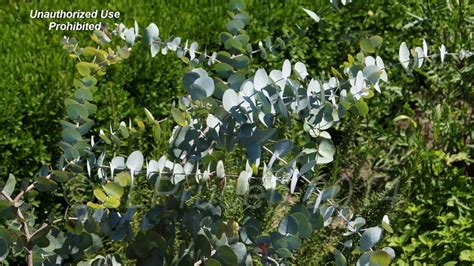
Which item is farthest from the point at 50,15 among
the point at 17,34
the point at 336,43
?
the point at 336,43

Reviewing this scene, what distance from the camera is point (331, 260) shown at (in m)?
2.58

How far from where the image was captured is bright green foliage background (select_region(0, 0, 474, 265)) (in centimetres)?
317

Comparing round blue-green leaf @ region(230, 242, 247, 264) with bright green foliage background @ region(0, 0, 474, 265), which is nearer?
round blue-green leaf @ region(230, 242, 247, 264)

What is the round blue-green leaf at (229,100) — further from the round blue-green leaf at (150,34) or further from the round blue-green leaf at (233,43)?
the round blue-green leaf at (150,34)

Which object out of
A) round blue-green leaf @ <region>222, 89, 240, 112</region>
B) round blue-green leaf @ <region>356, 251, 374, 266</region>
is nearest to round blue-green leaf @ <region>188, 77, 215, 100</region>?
round blue-green leaf @ <region>222, 89, 240, 112</region>

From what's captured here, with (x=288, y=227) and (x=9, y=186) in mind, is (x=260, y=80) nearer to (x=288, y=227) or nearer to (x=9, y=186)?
(x=288, y=227)

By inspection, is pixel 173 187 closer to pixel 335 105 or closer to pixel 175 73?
pixel 335 105

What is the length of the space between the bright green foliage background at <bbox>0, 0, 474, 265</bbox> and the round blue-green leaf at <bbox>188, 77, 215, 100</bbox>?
0.91 m

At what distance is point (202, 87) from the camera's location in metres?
1.94

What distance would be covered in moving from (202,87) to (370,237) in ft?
1.79

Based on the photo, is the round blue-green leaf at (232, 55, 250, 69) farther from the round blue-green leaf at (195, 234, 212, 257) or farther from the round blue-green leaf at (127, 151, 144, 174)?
the round blue-green leaf at (195, 234, 212, 257)

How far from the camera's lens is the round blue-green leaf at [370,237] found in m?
1.90

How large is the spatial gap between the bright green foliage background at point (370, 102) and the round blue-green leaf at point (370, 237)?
2.24ft

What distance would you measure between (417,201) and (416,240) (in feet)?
0.98
